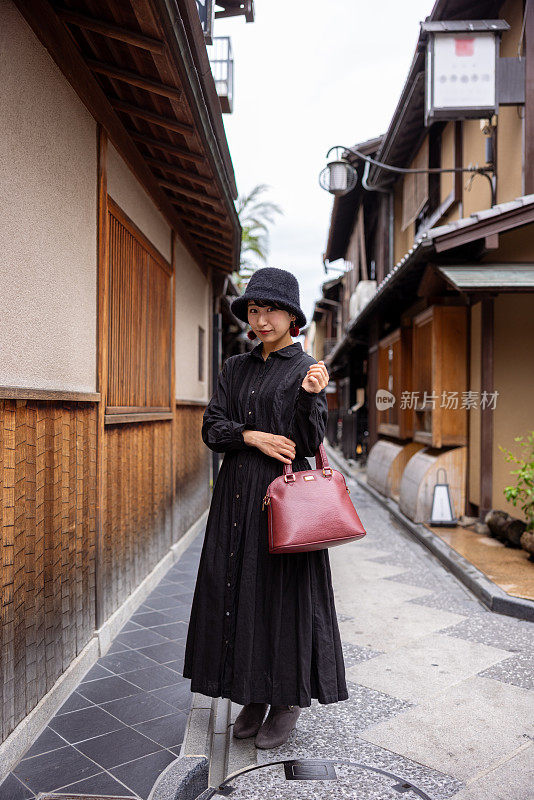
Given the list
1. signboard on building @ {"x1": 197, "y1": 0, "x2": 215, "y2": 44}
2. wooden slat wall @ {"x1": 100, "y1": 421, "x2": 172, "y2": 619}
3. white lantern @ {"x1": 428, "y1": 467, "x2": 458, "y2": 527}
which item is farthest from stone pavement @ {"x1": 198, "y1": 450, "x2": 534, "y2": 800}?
signboard on building @ {"x1": 197, "y1": 0, "x2": 215, "y2": 44}

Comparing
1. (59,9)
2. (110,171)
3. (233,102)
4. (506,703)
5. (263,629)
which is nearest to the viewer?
(263,629)

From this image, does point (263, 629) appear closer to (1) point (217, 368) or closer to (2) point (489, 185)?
(2) point (489, 185)

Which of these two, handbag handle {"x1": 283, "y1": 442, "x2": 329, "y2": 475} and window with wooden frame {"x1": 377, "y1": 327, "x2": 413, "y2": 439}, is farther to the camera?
window with wooden frame {"x1": 377, "y1": 327, "x2": 413, "y2": 439}

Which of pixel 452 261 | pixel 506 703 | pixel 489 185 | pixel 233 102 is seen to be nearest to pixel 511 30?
pixel 489 185

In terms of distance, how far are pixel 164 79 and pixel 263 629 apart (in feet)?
10.1

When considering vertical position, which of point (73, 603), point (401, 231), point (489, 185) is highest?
point (401, 231)

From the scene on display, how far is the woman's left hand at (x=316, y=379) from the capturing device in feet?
9.05

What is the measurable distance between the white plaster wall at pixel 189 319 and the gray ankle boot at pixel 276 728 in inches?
194

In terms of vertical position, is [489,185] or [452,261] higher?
[489,185]

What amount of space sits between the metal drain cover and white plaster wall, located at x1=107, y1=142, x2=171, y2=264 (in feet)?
Answer: 12.2

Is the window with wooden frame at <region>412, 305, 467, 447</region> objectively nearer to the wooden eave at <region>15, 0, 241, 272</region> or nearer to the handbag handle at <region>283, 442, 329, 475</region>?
the wooden eave at <region>15, 0, 241, 272</region>

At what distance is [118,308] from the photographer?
4.87 m

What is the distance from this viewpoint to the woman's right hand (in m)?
2.88

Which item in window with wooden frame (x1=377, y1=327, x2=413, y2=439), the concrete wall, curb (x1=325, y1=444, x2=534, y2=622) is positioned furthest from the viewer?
window with wooden frame (x1=377, y1=327, x2=413, y2=439)
